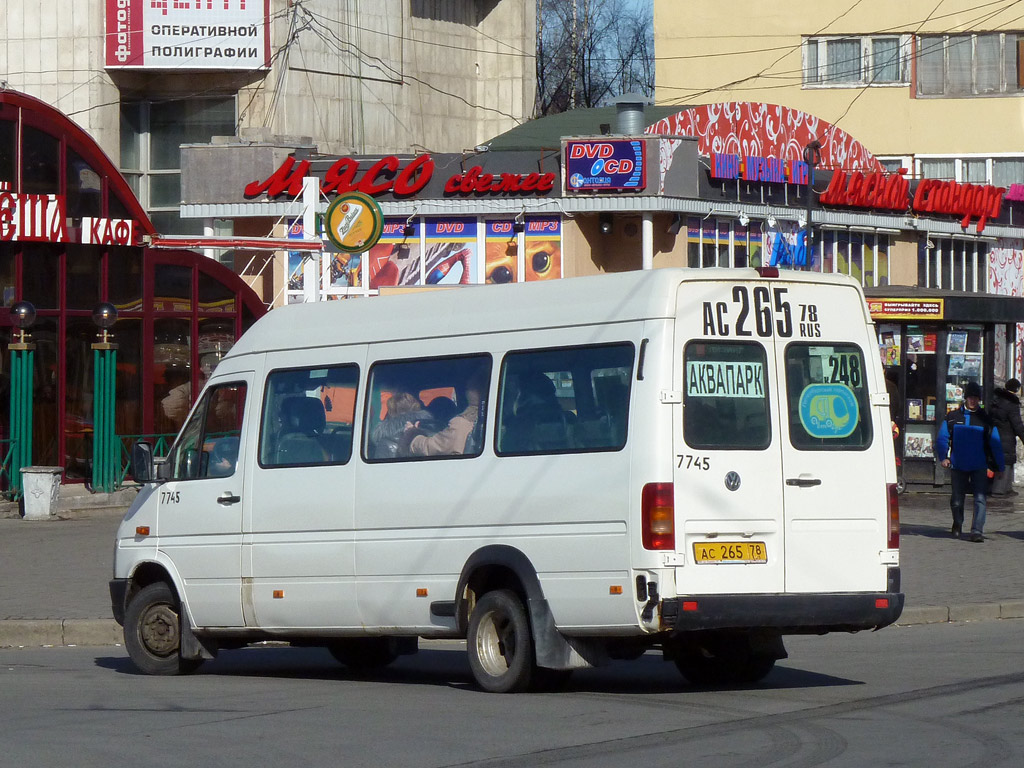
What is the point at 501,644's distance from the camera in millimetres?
9703

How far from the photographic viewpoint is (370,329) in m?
10.5

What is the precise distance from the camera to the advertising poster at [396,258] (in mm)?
33094

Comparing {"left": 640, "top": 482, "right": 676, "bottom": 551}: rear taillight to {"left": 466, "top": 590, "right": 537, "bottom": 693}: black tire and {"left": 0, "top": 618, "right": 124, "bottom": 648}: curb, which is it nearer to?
{"left": 466, "top": 590, "right": 537, "bottom": 693}: black tire

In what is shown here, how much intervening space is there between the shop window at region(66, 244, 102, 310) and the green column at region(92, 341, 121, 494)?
2.42 feet

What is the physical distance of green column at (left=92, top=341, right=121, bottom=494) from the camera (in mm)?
23922

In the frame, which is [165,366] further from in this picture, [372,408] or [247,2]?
[247,2]

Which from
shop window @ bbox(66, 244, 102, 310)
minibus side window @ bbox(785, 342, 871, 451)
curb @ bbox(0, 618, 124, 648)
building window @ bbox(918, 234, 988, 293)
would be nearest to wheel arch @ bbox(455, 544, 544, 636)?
minibus side window @ bbox(785, 342, 871, 451)

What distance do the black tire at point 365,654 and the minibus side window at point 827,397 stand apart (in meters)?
3.48

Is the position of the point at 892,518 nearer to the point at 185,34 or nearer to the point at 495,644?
the point at 495,644

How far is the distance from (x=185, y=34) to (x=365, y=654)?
110 feet

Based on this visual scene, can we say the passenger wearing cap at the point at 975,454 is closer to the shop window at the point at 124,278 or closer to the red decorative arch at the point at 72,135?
the red decorative arch at the point at 72,135

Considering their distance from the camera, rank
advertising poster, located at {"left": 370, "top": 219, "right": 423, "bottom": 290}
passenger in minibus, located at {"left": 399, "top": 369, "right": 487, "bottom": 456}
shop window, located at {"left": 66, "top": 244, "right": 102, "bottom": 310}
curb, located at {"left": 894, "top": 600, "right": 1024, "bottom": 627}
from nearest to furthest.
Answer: passenger in minibus, located at {"left": 399, "top": 369, "right": 487, "bottom": 456} → curb, located at {"left": 894, "top": 600, "right": 1024, "bottom": 627} → shop window, located at {"left": 66, "top": 244, "right": 102, "bottom": 310} → advertising poster, located at {"left": 370, "top": 219, "right": 423, "bottom": 290}

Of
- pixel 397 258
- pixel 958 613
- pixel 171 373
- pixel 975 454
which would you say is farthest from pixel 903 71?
pixel 958 613

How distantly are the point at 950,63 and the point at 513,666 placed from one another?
4560cm
